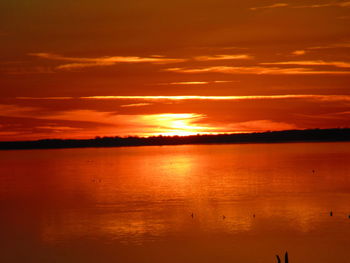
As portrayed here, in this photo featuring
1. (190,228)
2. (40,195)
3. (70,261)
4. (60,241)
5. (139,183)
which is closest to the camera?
(70,261)

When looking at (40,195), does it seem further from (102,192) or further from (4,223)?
(4,223)

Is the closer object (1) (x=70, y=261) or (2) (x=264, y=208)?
(1) (x=70, y=261)

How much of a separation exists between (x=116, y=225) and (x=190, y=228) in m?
4.58

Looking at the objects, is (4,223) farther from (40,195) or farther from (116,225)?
(40,195)

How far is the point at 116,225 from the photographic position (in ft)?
120

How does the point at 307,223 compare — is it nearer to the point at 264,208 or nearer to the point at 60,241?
the point at 264,208

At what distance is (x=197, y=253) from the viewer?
29.2 meters

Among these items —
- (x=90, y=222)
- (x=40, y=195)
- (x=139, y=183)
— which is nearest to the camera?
(x=90, y=222)

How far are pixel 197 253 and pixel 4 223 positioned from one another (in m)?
15.6

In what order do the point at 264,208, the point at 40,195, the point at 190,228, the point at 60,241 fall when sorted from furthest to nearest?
the point at 40,195 < the point at 264,208 < the point at 190,228 < the point at 60,241

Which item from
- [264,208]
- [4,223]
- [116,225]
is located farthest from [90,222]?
[264,208]

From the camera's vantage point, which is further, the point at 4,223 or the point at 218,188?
the point at 218,188

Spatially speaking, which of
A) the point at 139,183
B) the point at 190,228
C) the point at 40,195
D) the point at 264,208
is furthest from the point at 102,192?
the point at 190,228

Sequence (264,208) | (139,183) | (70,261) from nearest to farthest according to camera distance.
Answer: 1. (70,261)
2. (264,208)
3. (139,183)
